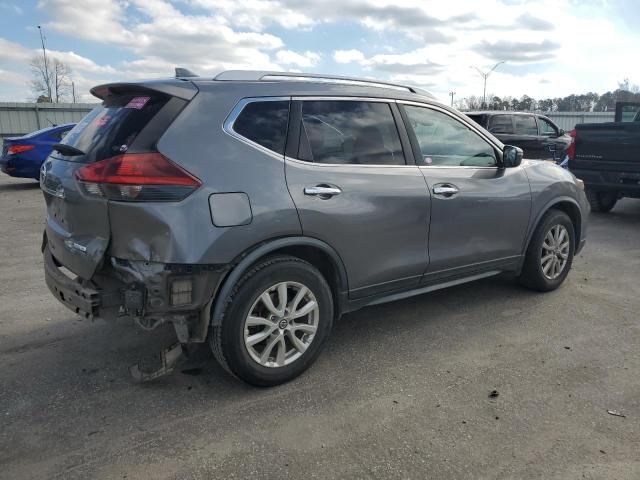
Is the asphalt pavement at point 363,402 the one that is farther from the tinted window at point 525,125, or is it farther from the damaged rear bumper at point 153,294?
the tinted window at point 525,125

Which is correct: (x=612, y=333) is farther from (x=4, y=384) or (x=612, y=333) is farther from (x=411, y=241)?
(x=4, y=384)

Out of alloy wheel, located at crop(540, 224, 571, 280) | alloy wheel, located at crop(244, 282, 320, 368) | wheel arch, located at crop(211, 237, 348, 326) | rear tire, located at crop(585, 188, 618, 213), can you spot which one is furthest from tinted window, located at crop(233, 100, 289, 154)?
rear tire, located at crop(585, 188, 618, 213)

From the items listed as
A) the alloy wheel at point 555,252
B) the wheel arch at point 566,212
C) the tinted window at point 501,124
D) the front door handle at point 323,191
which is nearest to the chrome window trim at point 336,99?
the front door handle at point 323,191

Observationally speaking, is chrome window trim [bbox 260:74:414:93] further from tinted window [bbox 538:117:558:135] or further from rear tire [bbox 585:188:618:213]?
tinted window [bbox 538:117:558:135]

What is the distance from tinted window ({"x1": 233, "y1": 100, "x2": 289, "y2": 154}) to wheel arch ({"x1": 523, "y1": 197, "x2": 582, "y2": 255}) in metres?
2.58

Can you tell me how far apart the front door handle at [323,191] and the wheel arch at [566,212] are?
221 centimetres

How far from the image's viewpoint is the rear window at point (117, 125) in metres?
2.92

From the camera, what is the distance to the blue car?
11695 mm

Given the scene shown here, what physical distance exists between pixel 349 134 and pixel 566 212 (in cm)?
271

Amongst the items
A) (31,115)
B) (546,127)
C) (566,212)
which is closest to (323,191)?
(566,212)

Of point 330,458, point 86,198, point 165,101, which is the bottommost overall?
point 330,458

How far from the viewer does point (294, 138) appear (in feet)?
10.7

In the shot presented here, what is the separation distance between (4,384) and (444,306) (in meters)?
3.37

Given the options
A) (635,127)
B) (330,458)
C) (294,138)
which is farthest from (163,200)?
(635,127)
